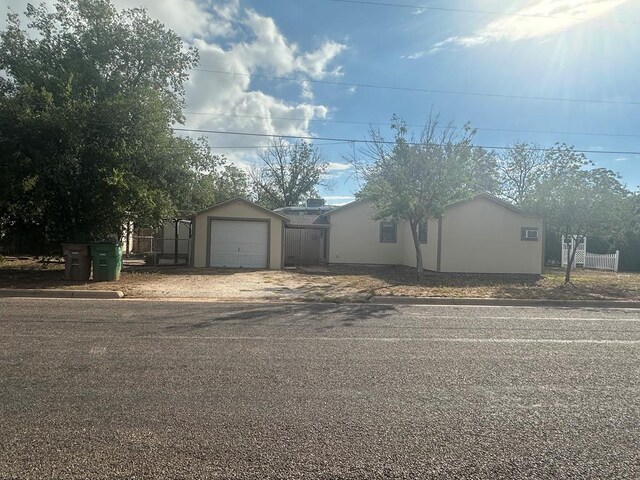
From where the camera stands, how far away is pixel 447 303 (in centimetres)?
1102

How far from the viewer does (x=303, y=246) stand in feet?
82.6

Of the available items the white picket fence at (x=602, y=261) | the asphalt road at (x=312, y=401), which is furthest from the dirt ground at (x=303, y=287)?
the white picket fence at (x=602, y=261)

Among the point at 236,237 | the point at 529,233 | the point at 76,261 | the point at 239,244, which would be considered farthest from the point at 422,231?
the point at 76,261

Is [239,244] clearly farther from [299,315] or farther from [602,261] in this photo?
[602,261]

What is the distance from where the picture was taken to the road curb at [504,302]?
11086 millimetres

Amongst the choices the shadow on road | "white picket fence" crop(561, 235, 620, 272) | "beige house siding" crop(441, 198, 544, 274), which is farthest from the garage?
"white picket fence" crop(561, 235, 620, 272)

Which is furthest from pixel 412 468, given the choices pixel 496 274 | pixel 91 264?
pixel 496 274

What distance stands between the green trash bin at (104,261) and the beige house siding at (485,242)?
12.5m

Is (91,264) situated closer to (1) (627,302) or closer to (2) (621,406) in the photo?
(2) (621,406)

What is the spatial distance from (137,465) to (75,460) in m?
0.42

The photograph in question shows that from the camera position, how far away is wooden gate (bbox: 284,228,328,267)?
82.4 ft

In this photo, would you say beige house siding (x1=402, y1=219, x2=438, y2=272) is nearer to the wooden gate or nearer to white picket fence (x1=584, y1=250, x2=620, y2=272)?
the wooden gate

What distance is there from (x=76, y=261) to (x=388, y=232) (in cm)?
1514

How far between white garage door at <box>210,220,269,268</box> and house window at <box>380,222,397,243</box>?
6.58 metres
